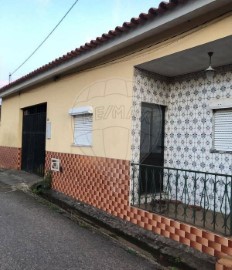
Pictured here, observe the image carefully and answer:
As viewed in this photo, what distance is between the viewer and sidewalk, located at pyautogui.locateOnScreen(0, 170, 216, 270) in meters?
4.55

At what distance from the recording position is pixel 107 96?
22.6 feet

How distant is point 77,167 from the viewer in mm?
7910

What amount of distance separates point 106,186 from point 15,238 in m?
2.17

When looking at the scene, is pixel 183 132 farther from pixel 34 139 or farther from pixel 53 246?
pixel 34 139

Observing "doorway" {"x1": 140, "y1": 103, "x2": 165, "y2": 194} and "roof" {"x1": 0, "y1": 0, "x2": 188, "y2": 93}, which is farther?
"doorway" {"x1": 140, "y1": 103, "x2": 165, "y2": 194}

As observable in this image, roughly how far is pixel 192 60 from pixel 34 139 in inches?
283

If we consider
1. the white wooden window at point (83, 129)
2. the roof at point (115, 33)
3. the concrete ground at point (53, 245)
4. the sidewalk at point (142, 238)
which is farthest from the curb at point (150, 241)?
the roof at point (115, 33)

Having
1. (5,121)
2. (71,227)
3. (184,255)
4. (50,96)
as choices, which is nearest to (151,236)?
(184,255)

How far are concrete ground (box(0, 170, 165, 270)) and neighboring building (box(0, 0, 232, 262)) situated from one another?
2.64 ft

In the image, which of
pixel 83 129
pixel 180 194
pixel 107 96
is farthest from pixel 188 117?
pixel 83 129

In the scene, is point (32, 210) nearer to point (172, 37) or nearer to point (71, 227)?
point (71, 227)

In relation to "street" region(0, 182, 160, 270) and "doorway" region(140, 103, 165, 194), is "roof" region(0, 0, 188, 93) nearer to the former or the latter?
"doorway" region(140, 103, 165, 194)

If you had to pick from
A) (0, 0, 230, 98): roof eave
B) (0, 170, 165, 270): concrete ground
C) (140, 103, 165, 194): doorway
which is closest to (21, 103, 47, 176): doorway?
(0, 0, 230, 98): roof eave

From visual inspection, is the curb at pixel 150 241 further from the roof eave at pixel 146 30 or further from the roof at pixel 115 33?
the roof at pixel 115 33
